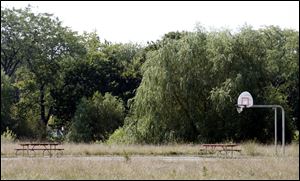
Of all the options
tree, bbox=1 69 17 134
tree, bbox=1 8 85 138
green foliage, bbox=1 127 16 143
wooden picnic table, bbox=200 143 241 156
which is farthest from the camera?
wooden picnic table, bbox=200 143 241 156

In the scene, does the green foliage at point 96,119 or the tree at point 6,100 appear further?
the green foliage at point 96,119

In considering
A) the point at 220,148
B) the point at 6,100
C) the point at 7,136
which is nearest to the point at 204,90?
the point at 220,148

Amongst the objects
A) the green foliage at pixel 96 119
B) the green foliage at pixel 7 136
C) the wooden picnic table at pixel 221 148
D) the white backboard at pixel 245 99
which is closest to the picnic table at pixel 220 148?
the wooden picnic table at pixel 221 148

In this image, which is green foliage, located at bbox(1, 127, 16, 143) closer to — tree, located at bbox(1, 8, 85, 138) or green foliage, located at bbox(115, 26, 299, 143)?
tree, located at bbox(1, 8, 85, 138)

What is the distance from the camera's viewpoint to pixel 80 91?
171ft

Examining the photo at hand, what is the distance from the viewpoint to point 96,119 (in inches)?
1682

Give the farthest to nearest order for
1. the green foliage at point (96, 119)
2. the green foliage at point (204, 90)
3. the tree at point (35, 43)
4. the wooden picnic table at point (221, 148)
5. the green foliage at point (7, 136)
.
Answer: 1. the green foliage at point (96, 119)
2. the green foliage at point (204, 90)
3. the wooden picnic table at point (221, 148)
4. the tree at point (35, 43)
5. the green foliage at point (7, 136)

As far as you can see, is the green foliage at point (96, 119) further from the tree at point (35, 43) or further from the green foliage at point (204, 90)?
the tree at point (35, 43)

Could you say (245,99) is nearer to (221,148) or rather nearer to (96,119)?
(221,148)

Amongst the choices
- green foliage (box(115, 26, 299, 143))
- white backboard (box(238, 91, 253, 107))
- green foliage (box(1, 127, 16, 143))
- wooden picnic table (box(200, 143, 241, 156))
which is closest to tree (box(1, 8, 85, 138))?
green foliage (box(1, 127, 16, 143))

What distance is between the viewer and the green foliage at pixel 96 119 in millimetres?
39719

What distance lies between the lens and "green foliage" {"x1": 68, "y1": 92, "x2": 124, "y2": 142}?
39719 mm

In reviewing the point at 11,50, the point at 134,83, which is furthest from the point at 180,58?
the point at 11,50

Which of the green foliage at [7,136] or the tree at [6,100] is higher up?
the tree at [6,100]
